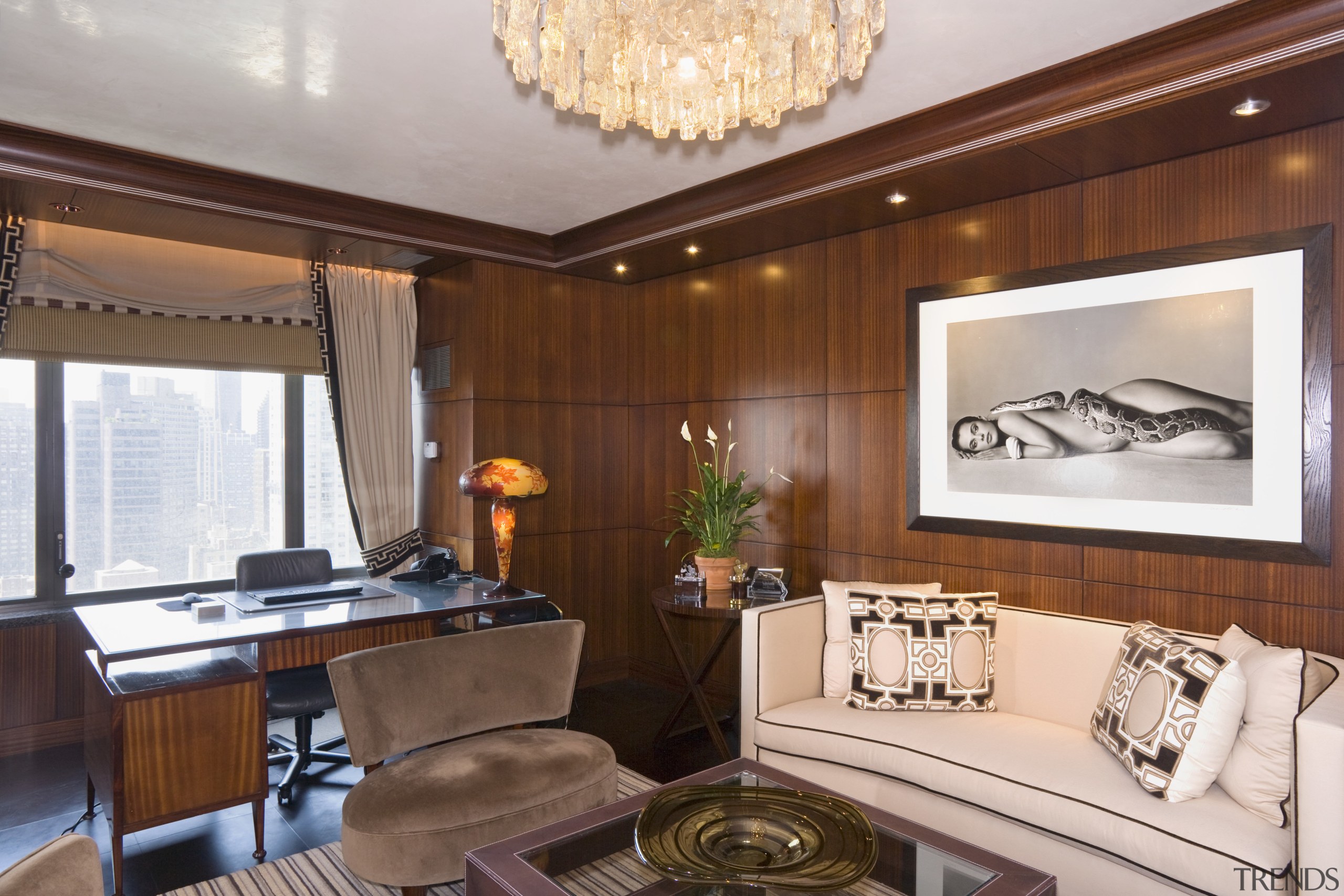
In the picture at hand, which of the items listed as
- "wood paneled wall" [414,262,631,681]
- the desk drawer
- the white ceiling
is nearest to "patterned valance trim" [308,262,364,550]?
"wood paneled wall" [414,262,631,681]

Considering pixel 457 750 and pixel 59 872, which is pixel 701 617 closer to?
pixel 457 750

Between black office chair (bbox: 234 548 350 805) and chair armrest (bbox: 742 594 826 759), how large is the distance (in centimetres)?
161

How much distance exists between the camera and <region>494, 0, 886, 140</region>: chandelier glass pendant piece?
1655mm

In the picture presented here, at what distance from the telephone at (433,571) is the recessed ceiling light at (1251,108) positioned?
3707mm

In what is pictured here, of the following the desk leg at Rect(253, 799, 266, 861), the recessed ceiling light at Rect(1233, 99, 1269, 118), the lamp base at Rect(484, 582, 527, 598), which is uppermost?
the recessed ceiling light at Rect(1233, 99, 1269, 118)

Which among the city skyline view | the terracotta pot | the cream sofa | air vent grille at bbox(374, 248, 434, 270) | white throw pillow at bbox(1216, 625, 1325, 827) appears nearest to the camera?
the cream sofa

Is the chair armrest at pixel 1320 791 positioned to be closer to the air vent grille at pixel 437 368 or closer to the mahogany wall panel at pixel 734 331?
the mahogany wall panel at pixel 734 331

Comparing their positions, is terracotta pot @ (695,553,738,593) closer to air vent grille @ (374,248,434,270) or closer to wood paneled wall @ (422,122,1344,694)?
wood paneled wall @ (422,122,1344,694)

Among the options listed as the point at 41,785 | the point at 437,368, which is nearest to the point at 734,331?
the point at 437,368

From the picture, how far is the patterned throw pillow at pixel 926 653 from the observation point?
123 inches

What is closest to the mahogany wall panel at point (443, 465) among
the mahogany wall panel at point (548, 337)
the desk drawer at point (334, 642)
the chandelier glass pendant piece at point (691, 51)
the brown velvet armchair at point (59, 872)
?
the mahogany wall panel at point (548, 337)

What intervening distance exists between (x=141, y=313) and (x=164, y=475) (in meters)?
0.87

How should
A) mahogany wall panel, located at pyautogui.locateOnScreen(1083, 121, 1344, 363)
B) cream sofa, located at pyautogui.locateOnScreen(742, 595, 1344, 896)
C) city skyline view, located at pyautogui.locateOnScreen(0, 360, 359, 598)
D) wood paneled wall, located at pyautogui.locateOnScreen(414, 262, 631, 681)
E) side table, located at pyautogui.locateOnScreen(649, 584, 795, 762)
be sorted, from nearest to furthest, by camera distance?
cream sofa, located at pyautogui.locateOnScreen(742, 595, 1344, 896)
mahogany wall panel, located at pyautogui.locateOnScreen(1083, 121, 1344, 363)
side table, located at pyautogui.locateOnScreen(649, 584, 795, 762)
city skyline view, located at pyautogui.locateOnScreen(0, 360, 359, 598)
wood paneled wall, located at pyautogui.locateOnScreen(414, 262, 631, 681)

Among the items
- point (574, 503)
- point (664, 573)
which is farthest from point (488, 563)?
point (664, 573)
